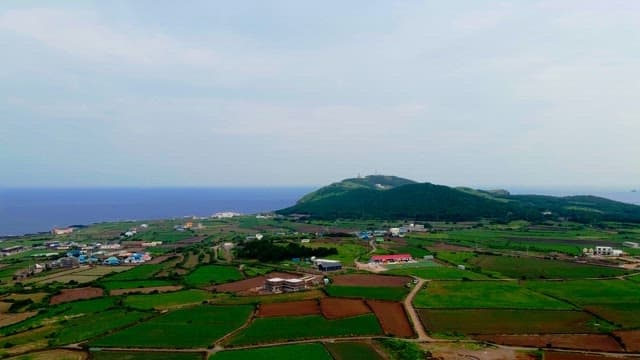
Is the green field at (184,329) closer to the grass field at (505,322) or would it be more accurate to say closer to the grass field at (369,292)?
the grass field at (369,292)

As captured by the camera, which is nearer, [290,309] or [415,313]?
[415,313]

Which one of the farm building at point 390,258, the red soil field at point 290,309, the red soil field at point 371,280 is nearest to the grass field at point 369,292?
the red soil field at point 371,280

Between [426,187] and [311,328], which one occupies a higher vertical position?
[426,187]

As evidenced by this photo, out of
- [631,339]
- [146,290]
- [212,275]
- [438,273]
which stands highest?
[438,273]

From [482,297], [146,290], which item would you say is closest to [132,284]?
[146,290]

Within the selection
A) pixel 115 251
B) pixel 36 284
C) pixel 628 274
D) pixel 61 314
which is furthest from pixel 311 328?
pixel 115 251

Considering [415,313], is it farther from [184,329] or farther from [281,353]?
[184,329]

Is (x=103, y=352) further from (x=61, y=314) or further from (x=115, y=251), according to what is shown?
(x=115, y=251)
